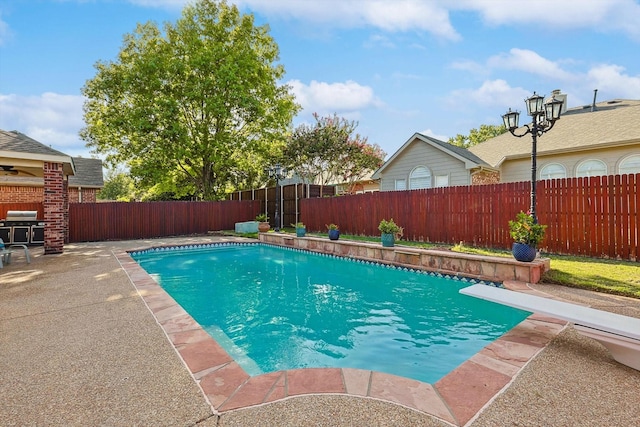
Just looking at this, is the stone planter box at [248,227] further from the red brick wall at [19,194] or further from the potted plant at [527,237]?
the potted plant at [527,237]

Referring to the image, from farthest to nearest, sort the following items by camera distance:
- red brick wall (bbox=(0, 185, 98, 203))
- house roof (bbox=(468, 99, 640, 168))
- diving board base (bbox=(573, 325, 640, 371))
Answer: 1. red brick wall (bbox=(0, 185, 98, 203))
2. house roof (bbox=(468, 99, 640, 168))
3. diving board base (bbox=(573, 325, 640, 371))

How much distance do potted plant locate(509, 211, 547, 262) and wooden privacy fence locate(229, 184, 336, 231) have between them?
1040 centimetres

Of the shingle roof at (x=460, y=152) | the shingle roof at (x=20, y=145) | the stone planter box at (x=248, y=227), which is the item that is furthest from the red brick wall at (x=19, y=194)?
the shingle roof at (x=460, y=152)

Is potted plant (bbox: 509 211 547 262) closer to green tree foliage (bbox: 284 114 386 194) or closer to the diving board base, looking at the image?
the diving board base

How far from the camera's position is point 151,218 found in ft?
49.3

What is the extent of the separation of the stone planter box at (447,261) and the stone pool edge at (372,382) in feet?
9.13

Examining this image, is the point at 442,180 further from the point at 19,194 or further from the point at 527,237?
the point at 19,194

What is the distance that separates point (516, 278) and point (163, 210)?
14.9 m

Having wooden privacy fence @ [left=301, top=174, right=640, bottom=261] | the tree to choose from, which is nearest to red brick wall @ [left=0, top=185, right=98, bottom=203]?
the tree

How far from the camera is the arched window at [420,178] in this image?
13.1 metres

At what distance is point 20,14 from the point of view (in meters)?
8.20

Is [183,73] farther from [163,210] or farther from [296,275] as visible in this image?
[296,275]

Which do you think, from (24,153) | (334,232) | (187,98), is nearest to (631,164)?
(334,232)

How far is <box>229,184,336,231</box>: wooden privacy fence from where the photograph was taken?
15.3 meters
